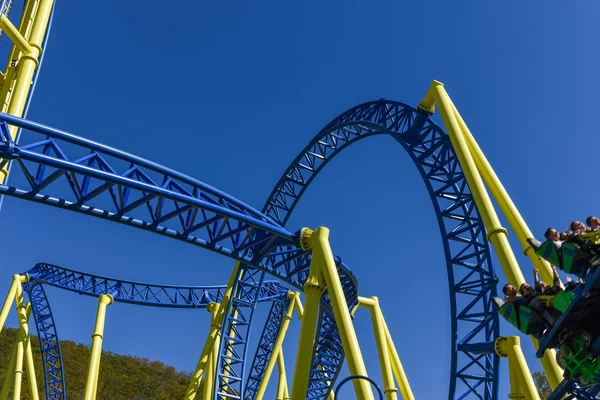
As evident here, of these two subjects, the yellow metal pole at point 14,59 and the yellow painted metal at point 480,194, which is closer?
the yellow painted metal at point 480,194

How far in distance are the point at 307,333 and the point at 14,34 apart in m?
5.66

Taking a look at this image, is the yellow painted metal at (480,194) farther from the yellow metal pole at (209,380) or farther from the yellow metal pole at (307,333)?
the yellow metal pole at (209,380)

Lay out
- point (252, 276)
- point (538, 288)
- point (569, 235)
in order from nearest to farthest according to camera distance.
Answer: point (569, 235), point (538, 288), point (252, 276)

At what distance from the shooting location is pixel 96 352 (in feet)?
41.9

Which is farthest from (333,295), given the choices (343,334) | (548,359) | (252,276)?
(252,276)

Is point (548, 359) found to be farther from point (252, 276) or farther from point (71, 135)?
point (252, 276)

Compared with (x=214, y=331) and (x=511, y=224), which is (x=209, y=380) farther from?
(x=511, y=224)

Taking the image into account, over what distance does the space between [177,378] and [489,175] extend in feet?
114

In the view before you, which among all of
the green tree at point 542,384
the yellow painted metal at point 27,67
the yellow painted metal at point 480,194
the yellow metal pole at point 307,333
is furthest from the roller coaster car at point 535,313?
the green tree at point 542,384

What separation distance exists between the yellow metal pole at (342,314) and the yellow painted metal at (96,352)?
22.2ft

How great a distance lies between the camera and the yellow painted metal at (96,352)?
11961mm

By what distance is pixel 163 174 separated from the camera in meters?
8.84

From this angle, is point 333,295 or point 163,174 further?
point 163,174

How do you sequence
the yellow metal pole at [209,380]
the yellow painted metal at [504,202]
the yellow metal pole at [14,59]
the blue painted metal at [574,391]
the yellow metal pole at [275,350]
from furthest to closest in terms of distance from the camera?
the yellow metal pole at [275,350] → the yellow metal pole at [209,380] → the yellow metal pole at [14,59] → the yellow painted metal at [504,202] → the blue painted metal at [574,391]
